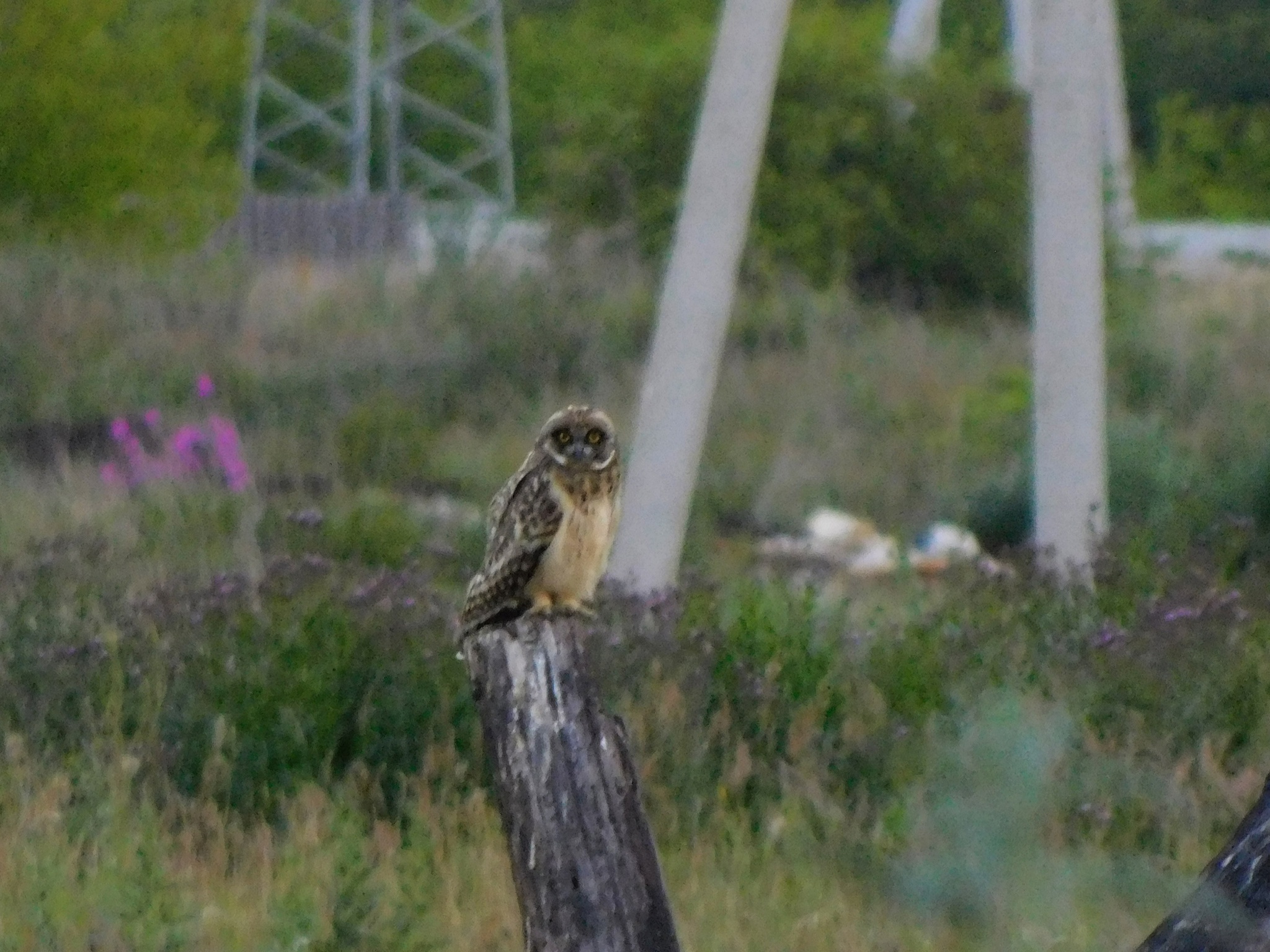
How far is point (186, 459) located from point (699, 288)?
172 inches

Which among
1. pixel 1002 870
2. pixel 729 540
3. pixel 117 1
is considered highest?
pixel 117 1

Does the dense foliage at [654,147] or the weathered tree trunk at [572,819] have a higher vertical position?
the dense foliage at [654,147]

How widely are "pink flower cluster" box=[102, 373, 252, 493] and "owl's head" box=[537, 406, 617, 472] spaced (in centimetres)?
666

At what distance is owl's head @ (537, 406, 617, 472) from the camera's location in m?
4.34

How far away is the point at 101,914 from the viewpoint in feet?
14.8

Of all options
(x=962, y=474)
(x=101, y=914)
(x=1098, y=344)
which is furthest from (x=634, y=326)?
(x=101, y=914)

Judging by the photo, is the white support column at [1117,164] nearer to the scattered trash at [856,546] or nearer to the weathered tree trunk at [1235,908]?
the scattered trash at [856,546]

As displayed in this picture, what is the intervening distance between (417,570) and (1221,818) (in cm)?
289

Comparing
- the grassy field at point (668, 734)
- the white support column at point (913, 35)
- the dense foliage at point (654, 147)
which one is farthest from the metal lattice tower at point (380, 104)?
the grassy field at point (668, 734)

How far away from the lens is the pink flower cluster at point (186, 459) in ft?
36.7

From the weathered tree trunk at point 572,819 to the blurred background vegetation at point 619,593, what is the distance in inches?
20.1

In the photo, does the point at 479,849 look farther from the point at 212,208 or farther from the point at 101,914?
the point at 212,208

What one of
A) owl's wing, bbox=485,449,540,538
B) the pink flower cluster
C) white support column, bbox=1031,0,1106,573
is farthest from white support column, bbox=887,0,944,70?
owl's wing, bbox=485,449,540,538

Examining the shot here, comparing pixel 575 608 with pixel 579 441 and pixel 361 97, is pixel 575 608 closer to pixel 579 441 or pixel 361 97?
pixel 579 441
